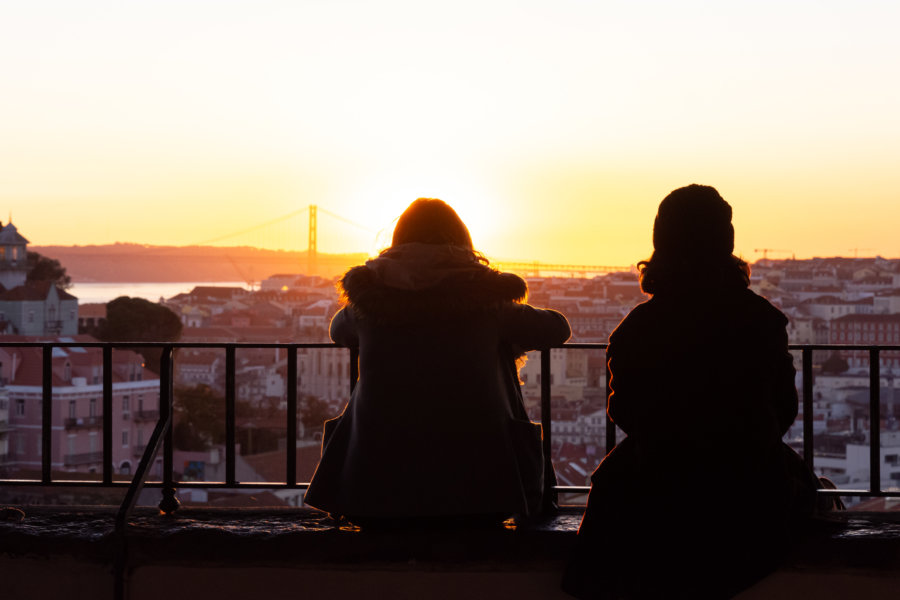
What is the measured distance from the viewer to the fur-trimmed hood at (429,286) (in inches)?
89.9

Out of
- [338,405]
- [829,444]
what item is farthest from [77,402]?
[829,444]

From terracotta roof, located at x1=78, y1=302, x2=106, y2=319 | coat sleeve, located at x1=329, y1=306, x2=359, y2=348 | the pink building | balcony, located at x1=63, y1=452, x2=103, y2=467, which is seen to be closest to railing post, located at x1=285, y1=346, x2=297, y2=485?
Answer: coat sleeve, located at x1=329, y1=306, x2=359, y2=348

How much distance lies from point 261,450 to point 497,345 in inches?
1508

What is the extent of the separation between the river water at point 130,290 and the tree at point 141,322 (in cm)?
3544

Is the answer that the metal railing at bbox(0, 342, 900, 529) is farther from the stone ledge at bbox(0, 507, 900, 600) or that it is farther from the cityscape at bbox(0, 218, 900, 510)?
the cityscape at bbox(0, 218, 900, 510)

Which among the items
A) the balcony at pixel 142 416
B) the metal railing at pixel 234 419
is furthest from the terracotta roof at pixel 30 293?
the metal railing at pixel 234 419

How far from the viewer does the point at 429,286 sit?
2285mm

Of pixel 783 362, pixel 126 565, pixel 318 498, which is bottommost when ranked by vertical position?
pixel 126 565

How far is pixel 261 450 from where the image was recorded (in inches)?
1563

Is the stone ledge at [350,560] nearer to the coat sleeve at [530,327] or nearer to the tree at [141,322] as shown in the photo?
the coat sleeve at [530,327]

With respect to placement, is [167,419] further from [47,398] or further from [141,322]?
[141,322]

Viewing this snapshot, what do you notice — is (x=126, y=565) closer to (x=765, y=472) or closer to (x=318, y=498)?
(x=318, y=498)

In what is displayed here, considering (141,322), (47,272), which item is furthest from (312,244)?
(141,322)

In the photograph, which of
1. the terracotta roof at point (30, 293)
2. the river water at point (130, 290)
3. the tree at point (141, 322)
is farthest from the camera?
the river water at point (130, 290)
